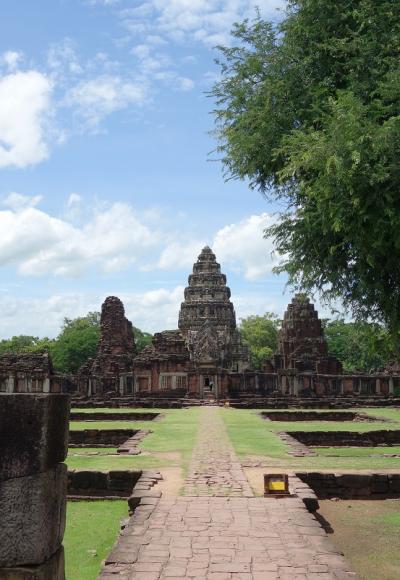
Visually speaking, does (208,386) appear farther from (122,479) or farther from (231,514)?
(231,514)

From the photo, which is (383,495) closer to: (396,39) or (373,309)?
(373,309)

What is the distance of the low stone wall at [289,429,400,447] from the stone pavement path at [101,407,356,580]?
30.9 ft

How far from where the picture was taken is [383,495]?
1043 centimetres

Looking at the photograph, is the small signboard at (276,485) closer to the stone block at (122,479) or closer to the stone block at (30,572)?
the stone block at (122,479)

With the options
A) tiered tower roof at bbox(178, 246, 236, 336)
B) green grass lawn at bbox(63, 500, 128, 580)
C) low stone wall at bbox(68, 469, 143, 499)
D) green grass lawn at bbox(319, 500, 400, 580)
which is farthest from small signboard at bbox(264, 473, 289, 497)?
tiered tower roof at bbox(178, 246, 236, 336)

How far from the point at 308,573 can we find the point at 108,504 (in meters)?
5.21

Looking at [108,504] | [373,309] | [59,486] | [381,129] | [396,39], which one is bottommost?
[108,504]

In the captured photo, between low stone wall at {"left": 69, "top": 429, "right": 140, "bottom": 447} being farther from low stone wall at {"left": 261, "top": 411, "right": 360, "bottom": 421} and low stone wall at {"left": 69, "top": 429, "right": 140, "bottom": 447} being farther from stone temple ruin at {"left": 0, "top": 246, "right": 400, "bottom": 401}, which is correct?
stone temple ruin at {"left": 0, "top": 246, "right": 400, "bottom": 401}

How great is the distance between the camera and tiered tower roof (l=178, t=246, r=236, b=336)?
64062 mm

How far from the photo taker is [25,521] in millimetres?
3900

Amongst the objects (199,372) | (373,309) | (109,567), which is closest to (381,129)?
(373,309)

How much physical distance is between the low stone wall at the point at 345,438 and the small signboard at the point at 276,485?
9.56 metres

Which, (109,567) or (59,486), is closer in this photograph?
(59,486)

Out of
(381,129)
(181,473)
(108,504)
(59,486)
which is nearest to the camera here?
(59,486)
